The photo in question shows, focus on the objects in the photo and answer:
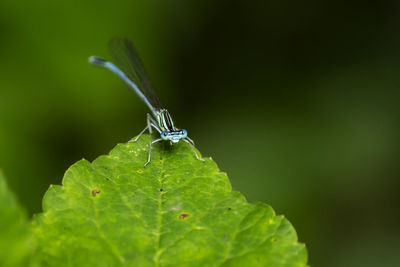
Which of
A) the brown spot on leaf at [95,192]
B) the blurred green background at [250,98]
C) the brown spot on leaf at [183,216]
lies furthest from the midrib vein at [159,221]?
the blurred green background at [250,98]

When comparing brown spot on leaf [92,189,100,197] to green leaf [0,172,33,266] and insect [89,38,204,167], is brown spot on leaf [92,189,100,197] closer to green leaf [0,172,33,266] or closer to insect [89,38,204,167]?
green leaf [0,172,33,266]

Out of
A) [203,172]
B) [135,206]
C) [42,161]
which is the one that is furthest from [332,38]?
[135,206]

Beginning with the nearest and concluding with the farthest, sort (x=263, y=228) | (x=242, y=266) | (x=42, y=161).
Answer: (x=242, y=266) → (x=263, y=228) → (x=42, y=161)

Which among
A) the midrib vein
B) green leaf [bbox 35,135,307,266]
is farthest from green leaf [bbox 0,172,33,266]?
the midrib vein

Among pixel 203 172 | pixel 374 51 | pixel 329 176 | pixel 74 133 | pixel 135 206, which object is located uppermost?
pixel 374 51

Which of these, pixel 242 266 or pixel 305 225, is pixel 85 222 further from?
pixel 305 225

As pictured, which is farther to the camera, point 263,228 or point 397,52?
point 397,52
